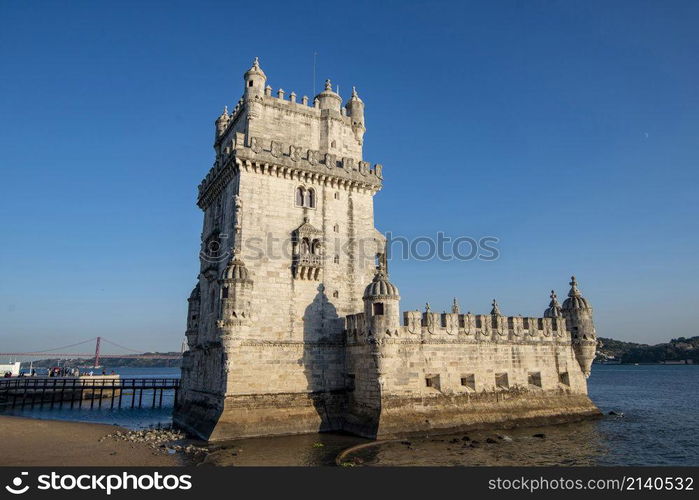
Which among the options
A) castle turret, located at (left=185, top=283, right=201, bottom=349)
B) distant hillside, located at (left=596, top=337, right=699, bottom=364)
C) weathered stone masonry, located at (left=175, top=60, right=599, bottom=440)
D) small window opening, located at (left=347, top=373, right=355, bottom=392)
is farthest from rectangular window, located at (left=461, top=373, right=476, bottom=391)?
distant hillside, located at (left=596, top=337, right=699, bottom=364)

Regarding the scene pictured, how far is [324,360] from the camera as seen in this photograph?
28547 millimetres

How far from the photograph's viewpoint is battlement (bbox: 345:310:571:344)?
91.0 ft

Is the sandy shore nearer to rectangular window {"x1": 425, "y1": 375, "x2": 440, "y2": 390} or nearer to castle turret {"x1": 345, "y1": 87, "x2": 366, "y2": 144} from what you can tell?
rectangular window {"x1": 425, "y1": 375, "x2": 440, "y2": 390}

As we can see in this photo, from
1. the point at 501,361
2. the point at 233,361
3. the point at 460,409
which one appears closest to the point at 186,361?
the point at 233,361

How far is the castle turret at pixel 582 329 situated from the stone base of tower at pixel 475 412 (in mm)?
2779

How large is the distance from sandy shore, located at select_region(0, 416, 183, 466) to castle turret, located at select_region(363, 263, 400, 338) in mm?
11968

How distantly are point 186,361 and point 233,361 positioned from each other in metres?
11.2

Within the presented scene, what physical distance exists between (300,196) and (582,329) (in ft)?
76.9

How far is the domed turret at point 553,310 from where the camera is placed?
3534 centimetres

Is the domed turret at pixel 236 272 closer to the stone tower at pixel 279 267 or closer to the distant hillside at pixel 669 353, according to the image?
the stone tower at pixel 279 267

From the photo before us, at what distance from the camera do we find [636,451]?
81.0 feet

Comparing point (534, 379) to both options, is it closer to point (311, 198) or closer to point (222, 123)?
point (311, 198)

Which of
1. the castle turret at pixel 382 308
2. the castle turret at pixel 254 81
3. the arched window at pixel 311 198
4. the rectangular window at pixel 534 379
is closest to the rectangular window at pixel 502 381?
the rectangular window at pixel 534 379

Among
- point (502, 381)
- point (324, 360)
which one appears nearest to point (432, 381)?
point (502, 381)
